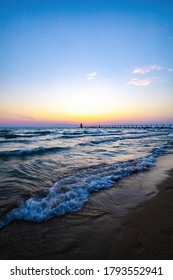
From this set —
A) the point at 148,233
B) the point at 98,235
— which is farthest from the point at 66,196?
the point at 148,233

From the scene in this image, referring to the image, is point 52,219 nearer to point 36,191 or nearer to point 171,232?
point 36,191

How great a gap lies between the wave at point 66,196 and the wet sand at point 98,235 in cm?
20

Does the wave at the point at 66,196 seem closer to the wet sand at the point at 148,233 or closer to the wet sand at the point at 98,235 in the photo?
the wet sand at the point at 98,235

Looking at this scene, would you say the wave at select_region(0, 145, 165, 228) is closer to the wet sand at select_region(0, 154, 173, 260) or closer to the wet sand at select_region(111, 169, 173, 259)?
the wet sand at select_region(0, 154, 173, 260)

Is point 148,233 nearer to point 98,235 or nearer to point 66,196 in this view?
point 98,235

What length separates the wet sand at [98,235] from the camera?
9.18 ft

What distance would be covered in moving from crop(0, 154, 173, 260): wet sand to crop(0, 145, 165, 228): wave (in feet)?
0.66

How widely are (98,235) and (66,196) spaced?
5.99 ft

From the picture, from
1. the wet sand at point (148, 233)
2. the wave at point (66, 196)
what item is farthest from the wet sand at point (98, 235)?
the wave at point (66, 196)

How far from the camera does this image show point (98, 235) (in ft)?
10.9

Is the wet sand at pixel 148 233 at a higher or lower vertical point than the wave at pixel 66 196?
lower
